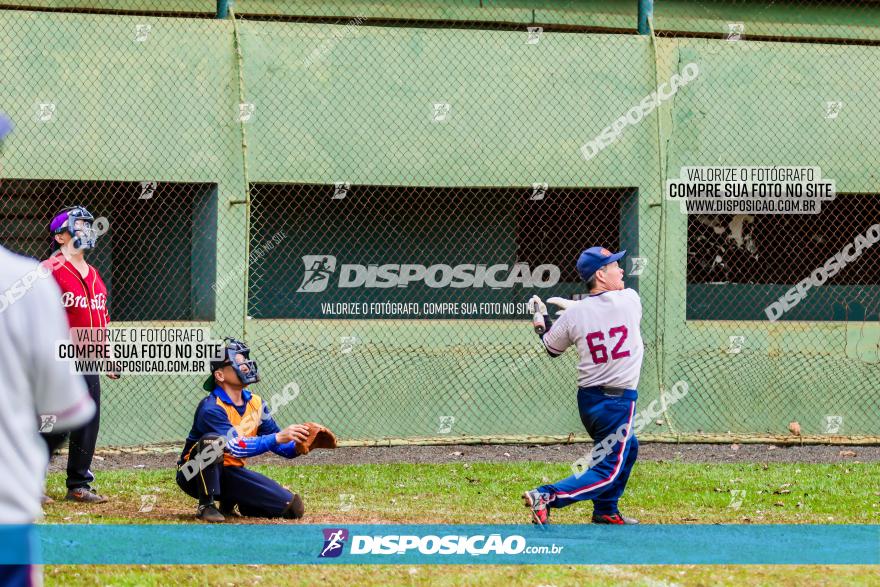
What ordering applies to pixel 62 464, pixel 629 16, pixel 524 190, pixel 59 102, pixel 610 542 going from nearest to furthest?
pixel 610 542, pixel 62 464, pixel 59 102, pixel 524 190, pixel 629 16

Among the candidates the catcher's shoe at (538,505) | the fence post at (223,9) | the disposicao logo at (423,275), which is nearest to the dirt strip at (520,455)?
the disposicao logo at (423,275)

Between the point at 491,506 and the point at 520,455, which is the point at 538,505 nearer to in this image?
the point at 491,506

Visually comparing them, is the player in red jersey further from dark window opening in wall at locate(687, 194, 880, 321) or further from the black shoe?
dark window opening in wall at locate(687, 194, 880, 321)

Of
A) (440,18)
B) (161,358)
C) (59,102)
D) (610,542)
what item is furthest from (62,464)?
(440,18)

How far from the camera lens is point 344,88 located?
488 inches

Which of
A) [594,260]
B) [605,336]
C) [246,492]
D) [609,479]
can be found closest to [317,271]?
[246,492]

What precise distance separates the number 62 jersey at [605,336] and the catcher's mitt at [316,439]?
64.5 inches

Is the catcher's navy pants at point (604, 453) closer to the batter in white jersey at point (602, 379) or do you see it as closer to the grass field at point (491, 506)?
the batter in white jersey at point (602, 379)

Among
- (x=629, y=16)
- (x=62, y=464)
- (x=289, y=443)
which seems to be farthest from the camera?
(x=629, y=16)

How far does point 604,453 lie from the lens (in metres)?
7.48

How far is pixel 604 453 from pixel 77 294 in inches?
158

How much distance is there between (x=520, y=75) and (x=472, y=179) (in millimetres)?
1256

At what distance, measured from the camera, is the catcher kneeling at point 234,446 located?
7551mm

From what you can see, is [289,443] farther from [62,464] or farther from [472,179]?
[472,179]
